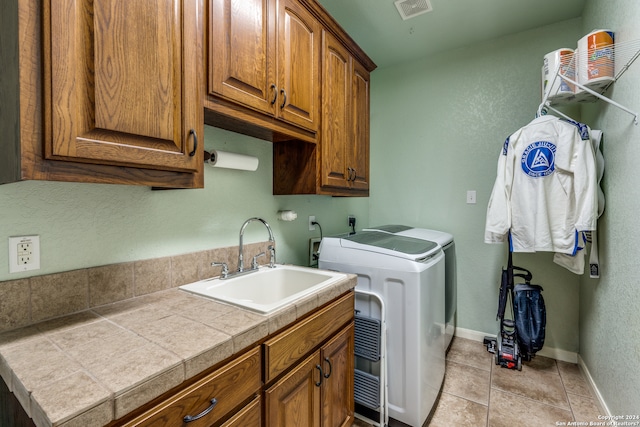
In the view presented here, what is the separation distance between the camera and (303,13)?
1.48 metres

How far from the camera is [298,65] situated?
57.9 inches

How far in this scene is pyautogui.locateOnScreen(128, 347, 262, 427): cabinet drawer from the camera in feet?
2.10

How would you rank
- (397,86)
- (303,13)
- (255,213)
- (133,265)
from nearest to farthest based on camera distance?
(133,265)
(303,13)
(255,213)
(397,86)

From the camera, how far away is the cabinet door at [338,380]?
1230mm

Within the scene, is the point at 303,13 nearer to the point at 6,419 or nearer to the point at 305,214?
the point at 305,214

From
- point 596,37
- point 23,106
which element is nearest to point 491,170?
point 596,37

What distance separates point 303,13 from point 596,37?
1.56 meters

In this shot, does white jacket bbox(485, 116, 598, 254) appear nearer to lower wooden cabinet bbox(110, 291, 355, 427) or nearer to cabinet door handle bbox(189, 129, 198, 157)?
lower wooden cabinet bbox(110, 291, 355, 427)

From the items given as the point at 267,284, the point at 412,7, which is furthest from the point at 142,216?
the point at 412,7

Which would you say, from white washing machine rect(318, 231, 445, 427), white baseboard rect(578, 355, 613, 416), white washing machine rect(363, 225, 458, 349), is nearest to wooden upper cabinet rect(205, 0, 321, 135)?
white washing machine rect(318, 231, 445, 427)

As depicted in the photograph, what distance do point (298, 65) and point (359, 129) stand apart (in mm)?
763

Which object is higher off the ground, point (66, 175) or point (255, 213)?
point (66, 175)

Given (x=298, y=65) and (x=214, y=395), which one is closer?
(x=214, y=395)

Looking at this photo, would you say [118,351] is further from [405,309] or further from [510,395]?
[510,395]
